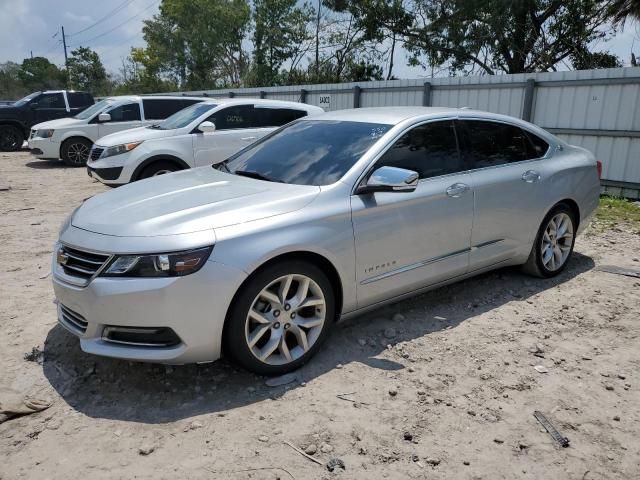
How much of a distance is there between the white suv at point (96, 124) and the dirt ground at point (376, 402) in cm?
910

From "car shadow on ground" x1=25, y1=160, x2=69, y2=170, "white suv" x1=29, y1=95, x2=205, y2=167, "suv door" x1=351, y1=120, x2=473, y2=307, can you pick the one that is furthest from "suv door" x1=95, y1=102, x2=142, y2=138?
"suv door" x1=351, y1=120, x2=473, y2=307

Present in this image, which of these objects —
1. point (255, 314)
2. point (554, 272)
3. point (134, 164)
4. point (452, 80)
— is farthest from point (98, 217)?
point (452, 80)

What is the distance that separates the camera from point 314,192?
337 centimetres

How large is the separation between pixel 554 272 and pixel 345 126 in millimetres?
2545

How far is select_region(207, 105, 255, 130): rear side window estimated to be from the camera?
28.6ft

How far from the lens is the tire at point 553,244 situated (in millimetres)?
4777

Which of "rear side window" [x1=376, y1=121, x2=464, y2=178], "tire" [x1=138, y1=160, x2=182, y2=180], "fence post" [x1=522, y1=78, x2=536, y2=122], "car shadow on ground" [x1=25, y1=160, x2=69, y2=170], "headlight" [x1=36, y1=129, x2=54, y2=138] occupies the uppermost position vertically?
"fence post" [x1=522, y1=78, x2=536, y2=122]

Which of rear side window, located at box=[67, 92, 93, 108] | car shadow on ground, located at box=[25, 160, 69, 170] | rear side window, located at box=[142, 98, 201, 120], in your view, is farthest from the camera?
rear side window, located at box=[67, 92, 93, 108]

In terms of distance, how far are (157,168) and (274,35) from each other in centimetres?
2984

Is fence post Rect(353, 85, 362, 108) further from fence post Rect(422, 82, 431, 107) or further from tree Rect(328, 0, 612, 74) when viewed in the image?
tree Rect(328, 0, 612, 74)

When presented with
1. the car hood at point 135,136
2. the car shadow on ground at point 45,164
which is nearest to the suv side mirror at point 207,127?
the car hood at point 135,136

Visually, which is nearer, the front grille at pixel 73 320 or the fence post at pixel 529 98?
the front grille at pixel 73 320

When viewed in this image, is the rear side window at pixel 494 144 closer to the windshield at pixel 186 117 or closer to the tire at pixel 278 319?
the tire at pixel 278 319

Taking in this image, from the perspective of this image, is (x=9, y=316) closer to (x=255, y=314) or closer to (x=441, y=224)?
(x=255, y=314)
